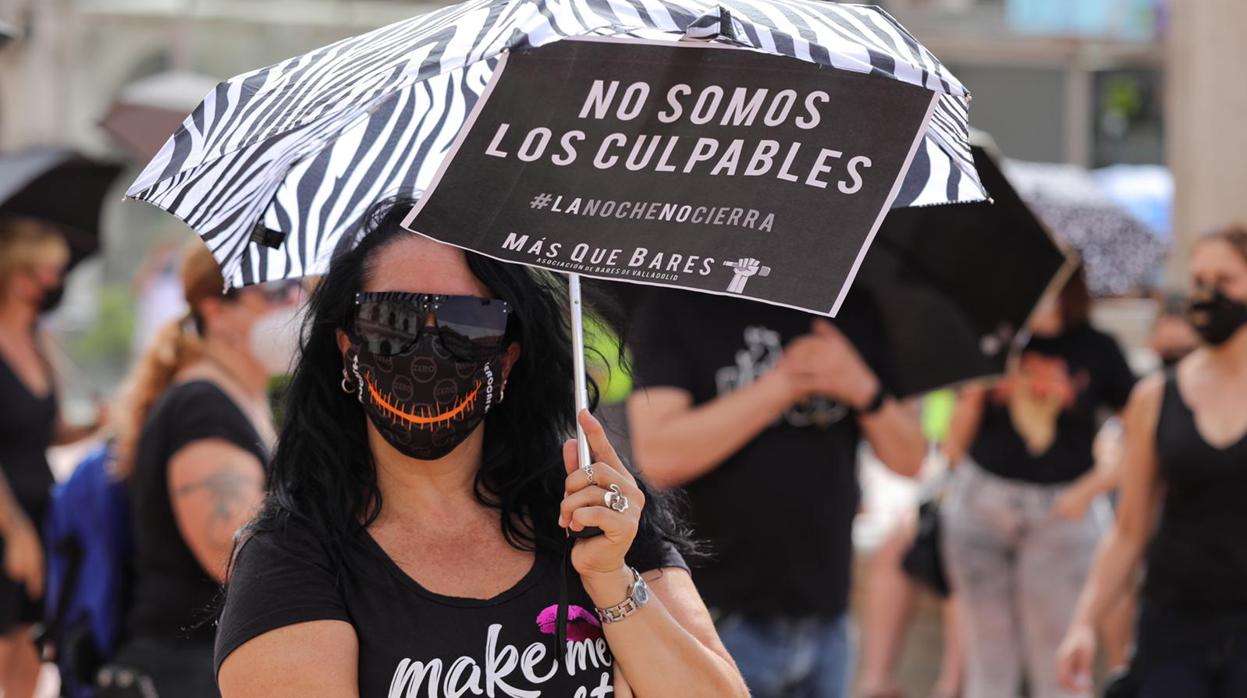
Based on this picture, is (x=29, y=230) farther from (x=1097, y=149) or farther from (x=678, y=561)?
(x=1097, y=149)

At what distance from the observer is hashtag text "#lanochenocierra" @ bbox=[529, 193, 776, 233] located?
250 cm

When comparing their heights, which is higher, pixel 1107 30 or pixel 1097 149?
pixel 1107 30

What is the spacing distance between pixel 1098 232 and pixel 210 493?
191 inches

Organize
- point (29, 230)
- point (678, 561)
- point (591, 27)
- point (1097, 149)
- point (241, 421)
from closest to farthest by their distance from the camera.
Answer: point (591, 27), point (678, 561), point (241, 421), point (29, 230), point (1097, 149)

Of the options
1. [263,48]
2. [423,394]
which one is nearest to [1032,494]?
[423,394]

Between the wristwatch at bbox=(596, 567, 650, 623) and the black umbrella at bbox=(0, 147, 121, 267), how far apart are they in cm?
489

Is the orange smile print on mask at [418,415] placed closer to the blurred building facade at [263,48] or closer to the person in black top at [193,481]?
the person in black top at [193,481]

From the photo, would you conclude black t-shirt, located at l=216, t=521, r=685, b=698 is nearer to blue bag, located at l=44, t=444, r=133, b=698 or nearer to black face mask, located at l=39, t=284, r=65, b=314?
blue bag, located at l=44, t=444, r=133, b=698

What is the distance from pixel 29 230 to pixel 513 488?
181 inches

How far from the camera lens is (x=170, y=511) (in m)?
4.28

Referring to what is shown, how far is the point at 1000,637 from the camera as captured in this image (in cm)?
708

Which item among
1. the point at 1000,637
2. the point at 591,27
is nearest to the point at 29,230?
the point at 1000,637

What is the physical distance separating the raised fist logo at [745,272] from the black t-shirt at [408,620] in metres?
0.50

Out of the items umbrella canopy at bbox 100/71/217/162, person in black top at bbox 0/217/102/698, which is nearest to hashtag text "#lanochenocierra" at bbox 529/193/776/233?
person in black top at bbox 0/217/102/698
